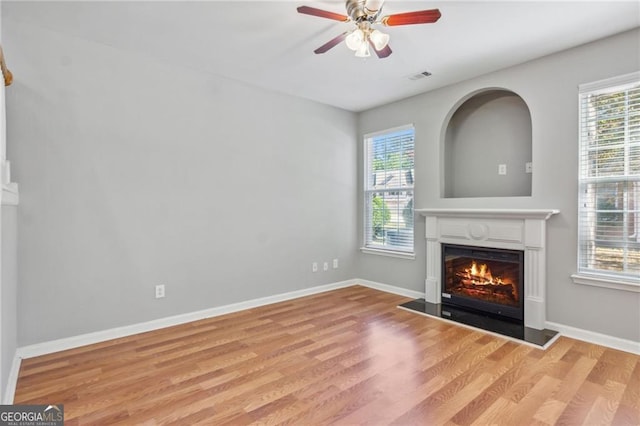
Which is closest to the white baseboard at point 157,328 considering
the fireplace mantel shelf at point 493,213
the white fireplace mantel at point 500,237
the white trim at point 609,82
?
the white fireplace mantel at point 500,237

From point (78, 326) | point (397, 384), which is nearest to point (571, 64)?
point (397, 384)

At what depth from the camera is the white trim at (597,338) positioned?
9.11 feet

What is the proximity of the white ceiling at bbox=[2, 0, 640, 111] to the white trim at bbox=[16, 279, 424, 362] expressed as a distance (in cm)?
255

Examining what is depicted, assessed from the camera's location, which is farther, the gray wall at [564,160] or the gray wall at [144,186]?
the gray wall at [564,160]

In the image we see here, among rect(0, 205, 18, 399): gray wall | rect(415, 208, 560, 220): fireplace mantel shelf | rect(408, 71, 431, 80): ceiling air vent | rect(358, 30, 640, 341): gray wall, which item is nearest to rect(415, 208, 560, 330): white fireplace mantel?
rect(415, 208, 560, 220): fireplace mantel shelf

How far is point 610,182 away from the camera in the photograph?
294cm

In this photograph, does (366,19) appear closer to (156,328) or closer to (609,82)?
(609,82)

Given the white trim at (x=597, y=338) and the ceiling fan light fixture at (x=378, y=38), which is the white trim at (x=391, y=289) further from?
the ceiling fan light fixture at (x=378, y=38)

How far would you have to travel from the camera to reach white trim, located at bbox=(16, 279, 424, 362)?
2.76 metres

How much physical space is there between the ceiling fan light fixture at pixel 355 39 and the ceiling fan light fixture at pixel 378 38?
0.07 m

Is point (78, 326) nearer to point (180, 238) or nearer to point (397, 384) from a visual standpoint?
point (180, 238)

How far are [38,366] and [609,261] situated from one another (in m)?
4.65

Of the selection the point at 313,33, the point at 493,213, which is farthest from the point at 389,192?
the point at 313,33

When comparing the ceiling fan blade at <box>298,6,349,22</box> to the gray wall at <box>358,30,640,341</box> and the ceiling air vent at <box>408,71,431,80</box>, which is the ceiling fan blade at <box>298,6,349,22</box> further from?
the gray wall at <box>358,30,640,341</box>
